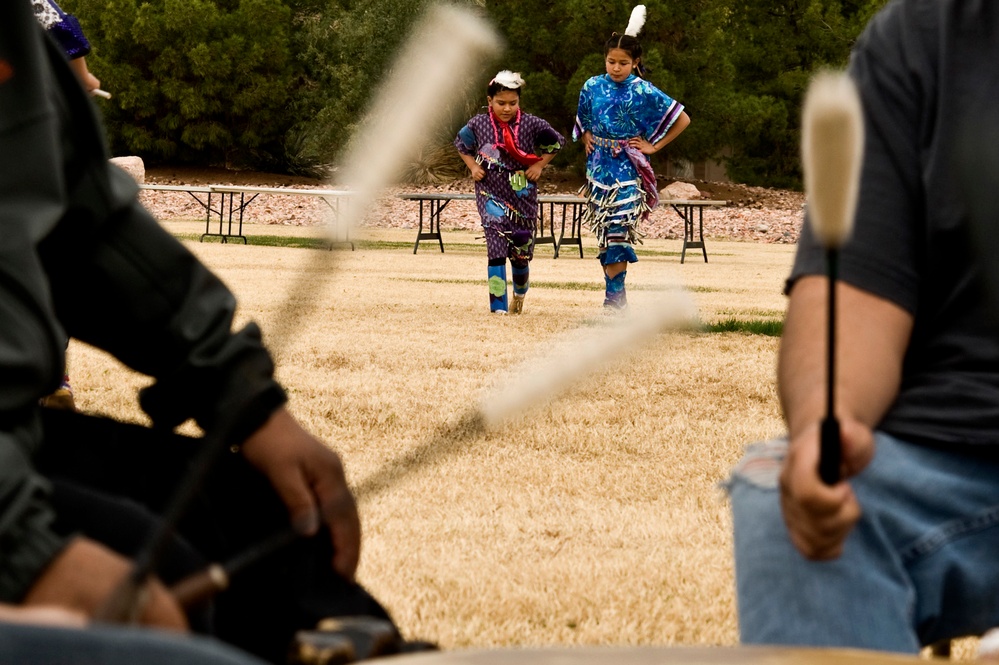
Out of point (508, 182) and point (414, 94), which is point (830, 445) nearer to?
point (414, 94)

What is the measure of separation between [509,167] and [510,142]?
0.56ft

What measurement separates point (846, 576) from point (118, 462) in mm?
688

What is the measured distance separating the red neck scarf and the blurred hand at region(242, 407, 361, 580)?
8.31 m

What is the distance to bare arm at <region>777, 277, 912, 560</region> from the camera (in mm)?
1229

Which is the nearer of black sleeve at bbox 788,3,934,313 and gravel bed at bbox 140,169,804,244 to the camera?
black sleeve at bbox 788,3,934,313

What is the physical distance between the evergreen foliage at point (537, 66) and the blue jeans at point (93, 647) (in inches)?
1106

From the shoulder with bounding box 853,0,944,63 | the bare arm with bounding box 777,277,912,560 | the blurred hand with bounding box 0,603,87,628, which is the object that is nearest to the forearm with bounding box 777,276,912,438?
the bare arm with bounding box 777,277,912,560

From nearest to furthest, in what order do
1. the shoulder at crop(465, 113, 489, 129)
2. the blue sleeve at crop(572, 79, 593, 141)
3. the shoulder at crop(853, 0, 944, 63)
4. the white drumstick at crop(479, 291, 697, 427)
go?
the white drumstick at crop(479, 291, 697, 427) < the shoulder at crop(853, 0, 944, 63) < the blue sleeve at crop(572, 79, 593, 141) < the shoulder at crop(465, 113, 489, 129)

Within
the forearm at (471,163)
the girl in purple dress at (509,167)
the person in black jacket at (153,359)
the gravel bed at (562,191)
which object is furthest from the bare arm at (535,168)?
the gravel bed at (562,191)

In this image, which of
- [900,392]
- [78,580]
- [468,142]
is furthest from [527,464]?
[468,142]

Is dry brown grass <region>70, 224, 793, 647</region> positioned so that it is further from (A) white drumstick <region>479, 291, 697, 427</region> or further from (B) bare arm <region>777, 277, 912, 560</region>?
(B) bare arm <region>777, 277, 912, 560</region>

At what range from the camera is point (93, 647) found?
690 mm

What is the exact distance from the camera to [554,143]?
32.0 feet

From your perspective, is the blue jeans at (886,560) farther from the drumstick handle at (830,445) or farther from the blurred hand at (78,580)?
the blurred hand at (78,580)
